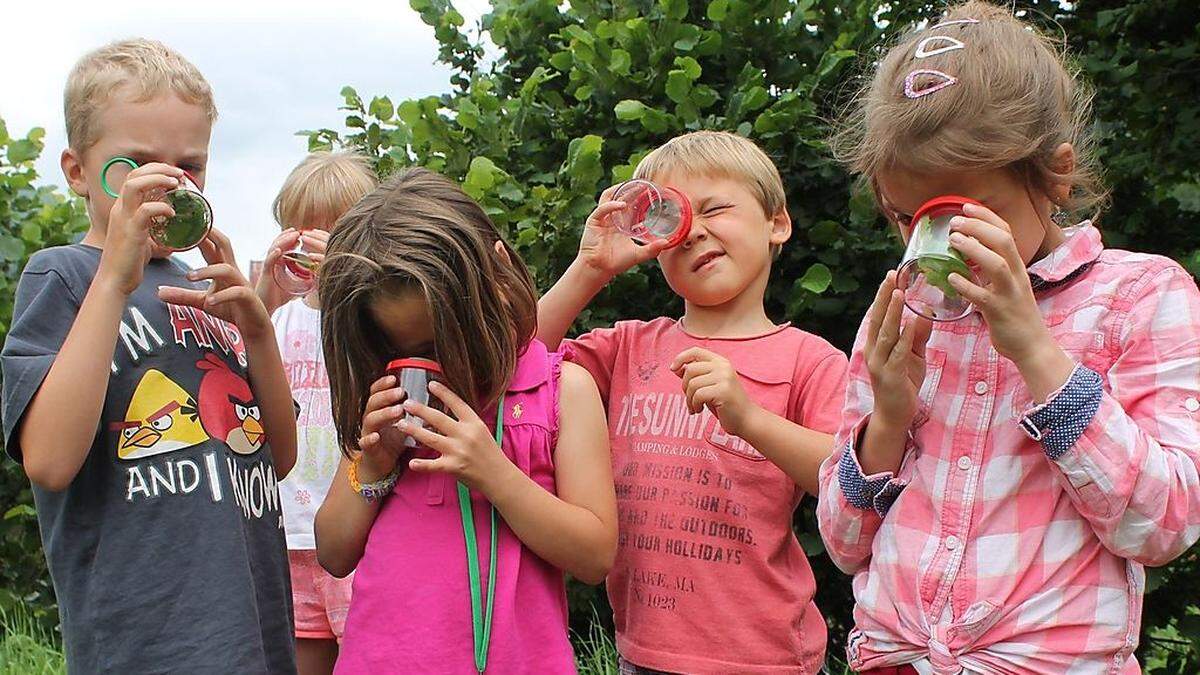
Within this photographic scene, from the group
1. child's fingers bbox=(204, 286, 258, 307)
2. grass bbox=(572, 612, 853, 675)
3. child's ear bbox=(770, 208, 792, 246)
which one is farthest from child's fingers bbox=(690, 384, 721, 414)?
grass bbox=(572, 612, 853, 675)

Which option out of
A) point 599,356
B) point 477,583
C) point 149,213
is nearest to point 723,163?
point 599,356

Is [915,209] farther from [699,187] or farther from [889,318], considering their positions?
[699,187]

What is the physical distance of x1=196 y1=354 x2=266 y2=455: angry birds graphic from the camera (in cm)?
239

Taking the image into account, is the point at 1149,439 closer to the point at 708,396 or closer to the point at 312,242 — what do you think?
the point at 708,396

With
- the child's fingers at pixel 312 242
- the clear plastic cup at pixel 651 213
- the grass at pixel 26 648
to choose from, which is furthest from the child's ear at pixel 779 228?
the grass at pixel 26 648

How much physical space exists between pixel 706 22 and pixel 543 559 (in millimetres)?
2031

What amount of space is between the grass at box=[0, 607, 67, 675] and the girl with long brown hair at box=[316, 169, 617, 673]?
2668 millimetres

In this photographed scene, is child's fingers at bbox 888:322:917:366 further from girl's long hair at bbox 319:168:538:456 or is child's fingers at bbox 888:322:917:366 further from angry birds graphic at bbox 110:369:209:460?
angry birds graphic at bbox 110:369:209:460

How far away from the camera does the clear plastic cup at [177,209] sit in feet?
7.36

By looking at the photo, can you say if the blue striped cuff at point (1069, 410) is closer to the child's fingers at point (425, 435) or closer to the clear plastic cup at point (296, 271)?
the child's fingers at point (425, 435)

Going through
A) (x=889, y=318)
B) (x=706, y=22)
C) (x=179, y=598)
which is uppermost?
(x=706, y=22)

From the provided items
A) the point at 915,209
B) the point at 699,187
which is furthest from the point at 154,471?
the point at 915,209

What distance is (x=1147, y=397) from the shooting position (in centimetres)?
172

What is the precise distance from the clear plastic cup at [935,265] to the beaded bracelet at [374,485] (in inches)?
42.1
